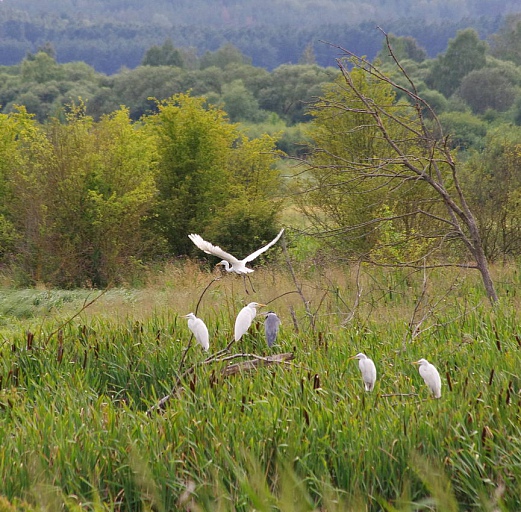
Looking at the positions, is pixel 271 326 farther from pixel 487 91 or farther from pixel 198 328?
pixel 487 91

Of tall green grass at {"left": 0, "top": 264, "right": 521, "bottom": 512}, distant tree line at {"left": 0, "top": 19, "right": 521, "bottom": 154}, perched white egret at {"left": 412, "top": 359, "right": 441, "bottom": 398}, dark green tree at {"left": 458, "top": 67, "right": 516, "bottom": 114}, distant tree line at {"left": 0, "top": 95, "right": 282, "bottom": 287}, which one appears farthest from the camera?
dark green tree at {"left": 458, "top": 67, "right": 516, "bottom": 114}

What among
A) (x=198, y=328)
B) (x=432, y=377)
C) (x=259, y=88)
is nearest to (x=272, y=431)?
(x=432, y=377)

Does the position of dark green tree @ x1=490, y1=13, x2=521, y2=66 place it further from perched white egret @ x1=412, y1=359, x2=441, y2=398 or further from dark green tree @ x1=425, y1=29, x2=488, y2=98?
perched white egret @ x1=412, y1=359, x2=441, y2=398

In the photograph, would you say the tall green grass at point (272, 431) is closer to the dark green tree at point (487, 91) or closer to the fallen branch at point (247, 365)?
the fallen branch at point (247, 365)

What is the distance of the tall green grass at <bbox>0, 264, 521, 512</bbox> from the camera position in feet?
11.8

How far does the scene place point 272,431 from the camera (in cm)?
404

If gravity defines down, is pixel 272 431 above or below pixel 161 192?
above

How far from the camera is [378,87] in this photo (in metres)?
Result: 17.9

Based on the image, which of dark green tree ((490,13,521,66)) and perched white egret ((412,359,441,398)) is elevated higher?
perched white egret ((412,359,441,398))

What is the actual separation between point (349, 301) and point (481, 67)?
81421mm

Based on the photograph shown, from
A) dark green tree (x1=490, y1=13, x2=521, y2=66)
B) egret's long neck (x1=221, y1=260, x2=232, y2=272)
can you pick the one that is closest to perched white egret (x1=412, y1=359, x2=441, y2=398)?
egret's long neck (x1=221, y1=260, x2=232, y2=272)

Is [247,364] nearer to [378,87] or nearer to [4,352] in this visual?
[4,352]

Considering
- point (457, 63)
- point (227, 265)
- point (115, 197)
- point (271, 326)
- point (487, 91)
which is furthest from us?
point (457, 63)

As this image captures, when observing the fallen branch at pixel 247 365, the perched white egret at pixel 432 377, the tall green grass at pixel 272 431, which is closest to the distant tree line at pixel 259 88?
the tall green grass at pixel 272 431
